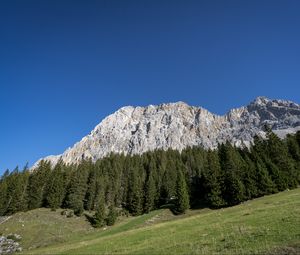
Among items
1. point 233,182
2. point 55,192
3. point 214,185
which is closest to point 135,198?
point 55,192

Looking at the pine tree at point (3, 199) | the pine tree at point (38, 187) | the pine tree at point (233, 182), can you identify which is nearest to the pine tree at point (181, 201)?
the pine tree at point (233, 182)

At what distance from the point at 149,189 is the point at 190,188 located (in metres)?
14.9

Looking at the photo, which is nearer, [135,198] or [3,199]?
[3,199]

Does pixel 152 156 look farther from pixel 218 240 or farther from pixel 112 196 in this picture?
pixel 218 240

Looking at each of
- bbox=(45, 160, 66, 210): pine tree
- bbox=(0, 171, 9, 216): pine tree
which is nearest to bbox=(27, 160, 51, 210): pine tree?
bbox=(45, 160, 66, 210): pine tree

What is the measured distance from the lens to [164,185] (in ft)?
341

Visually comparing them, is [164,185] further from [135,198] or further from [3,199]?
[3,199]

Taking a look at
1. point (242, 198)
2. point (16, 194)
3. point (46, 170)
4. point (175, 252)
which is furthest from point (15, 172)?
point (175, 252)

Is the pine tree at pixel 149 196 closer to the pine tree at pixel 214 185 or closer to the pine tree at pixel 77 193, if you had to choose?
the pine tree at pixel 214 185

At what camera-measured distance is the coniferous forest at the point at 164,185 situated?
7781 cm

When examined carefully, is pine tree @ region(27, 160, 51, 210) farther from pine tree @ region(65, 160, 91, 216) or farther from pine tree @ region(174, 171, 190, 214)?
pine tree @ region(174, 171, 190, 214)

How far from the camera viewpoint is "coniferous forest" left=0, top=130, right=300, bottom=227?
77.8 metres

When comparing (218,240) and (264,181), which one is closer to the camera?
(218,240)

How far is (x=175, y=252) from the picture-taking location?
19.6 meters
